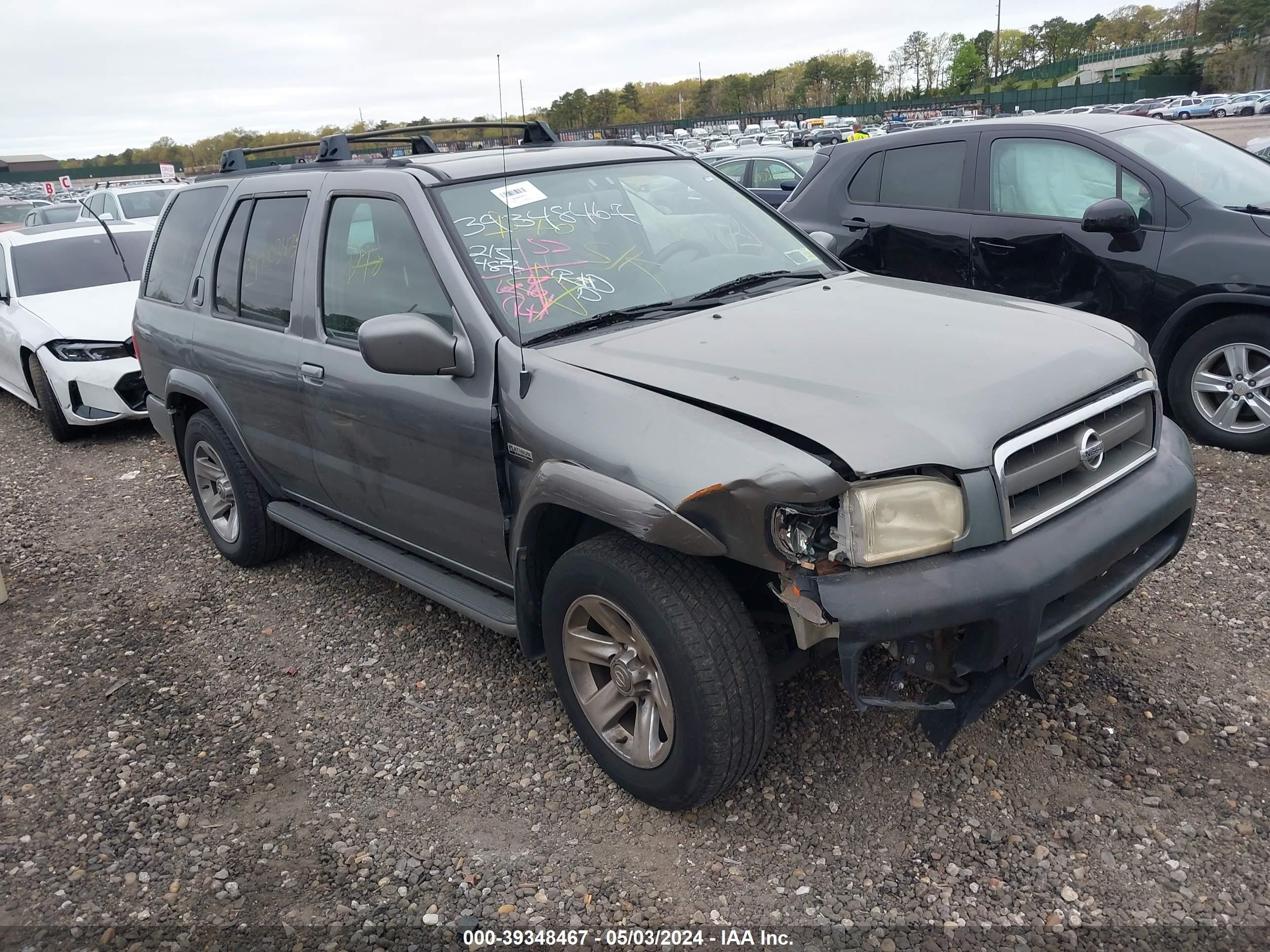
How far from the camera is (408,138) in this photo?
15.0 feet

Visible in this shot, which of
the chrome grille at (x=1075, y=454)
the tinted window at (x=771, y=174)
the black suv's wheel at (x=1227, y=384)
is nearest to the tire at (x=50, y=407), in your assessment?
the chrome grille at (x=1075, y=454)

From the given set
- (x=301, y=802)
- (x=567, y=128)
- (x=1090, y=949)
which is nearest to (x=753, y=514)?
(x=1090, y=949)

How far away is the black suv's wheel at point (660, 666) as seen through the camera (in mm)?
2609

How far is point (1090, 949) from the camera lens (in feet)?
7.89

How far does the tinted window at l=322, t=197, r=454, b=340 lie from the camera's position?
3.38 meters

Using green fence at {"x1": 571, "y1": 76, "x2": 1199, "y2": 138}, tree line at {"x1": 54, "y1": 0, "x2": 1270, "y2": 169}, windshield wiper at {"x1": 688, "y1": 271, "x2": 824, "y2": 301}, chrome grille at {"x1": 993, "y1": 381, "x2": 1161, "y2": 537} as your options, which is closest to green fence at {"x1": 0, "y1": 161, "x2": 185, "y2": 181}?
tree line at {"x1": 54, "y1": 0, "x2": 1270, "y2": 169}

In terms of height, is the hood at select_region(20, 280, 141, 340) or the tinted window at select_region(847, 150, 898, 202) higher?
the tinted window at select_region(847, 150, 898, 202)

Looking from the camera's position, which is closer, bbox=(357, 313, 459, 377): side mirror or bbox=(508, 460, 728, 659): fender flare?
bbox=(508, 460, 728, 659): fender flare

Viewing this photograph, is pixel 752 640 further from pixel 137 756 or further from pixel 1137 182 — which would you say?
pixel 1137 182

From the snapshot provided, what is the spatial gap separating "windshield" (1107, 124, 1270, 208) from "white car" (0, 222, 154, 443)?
7.02 metres

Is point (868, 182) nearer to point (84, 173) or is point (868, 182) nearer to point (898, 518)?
point (898, 518)

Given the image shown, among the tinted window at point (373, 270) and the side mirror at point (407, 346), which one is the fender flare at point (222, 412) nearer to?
the tinted window at point (373, 270)

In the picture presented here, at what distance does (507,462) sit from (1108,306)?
13.6 feet

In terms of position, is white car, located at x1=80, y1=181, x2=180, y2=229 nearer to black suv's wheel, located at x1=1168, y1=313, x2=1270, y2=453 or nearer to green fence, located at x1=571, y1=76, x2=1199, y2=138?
black suv's wheel, located at x1=1168, y1=313, x2=1270, y2=453
